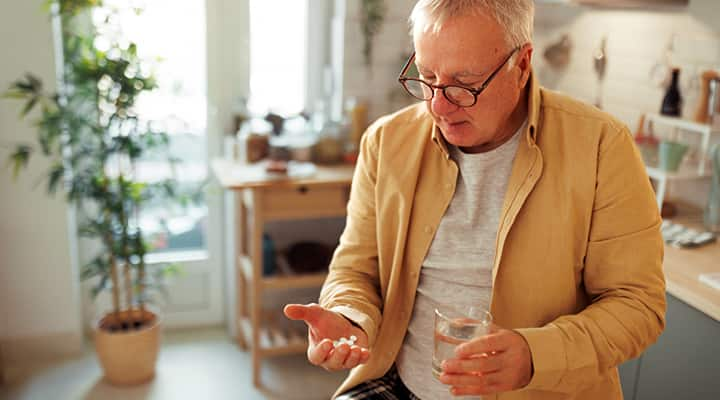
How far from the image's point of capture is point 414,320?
1561 mm

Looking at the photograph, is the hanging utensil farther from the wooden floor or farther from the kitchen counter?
the wooden floor

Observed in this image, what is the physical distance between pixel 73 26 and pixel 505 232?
2.26 m

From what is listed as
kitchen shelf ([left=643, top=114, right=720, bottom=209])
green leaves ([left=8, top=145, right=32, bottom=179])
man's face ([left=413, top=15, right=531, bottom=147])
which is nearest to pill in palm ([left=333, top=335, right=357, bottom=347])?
man's face ([left=413, top=15, right=531, bottom=147])

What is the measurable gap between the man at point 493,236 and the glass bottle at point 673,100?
113 centimetres

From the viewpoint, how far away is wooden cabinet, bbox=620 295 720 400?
178cm

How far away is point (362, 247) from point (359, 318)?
8.3 inches

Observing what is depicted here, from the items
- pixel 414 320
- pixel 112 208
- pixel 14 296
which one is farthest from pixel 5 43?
pixel 414 320

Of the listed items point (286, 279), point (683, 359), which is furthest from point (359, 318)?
point (286, 279)

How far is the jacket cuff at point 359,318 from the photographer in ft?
4.66

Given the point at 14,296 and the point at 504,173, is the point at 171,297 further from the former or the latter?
the point at 504,173

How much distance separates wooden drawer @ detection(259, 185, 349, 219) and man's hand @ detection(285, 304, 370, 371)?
144 cm

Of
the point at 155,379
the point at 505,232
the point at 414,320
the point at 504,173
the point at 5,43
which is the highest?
the point at 5,43

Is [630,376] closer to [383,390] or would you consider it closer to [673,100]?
[383,390]

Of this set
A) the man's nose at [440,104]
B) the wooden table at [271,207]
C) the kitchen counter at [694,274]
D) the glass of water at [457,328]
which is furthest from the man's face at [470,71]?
the wooden table at [271,207]
